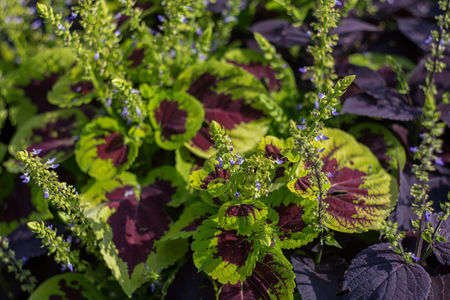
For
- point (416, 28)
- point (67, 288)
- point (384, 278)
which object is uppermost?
point (416, 28)

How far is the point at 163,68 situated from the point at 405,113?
3.77ft

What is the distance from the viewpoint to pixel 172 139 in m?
1.95

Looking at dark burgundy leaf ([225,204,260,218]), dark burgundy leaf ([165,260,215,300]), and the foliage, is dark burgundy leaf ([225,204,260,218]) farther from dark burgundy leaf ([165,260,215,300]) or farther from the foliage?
dark burgundy leaf ([165,260,215,300])

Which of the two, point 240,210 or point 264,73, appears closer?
point 240,210

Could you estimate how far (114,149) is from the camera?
1.99 m

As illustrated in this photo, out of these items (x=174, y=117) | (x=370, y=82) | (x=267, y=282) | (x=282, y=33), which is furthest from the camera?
(x=282, y=33)

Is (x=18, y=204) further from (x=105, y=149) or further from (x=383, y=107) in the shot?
(x=383, y=107)

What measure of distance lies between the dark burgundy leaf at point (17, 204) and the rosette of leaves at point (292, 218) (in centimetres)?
124

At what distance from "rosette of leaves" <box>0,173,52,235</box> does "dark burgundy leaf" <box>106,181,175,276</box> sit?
0.41 metres

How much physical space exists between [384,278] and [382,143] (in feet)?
2.59

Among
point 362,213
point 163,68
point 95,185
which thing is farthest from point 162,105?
point 362,213

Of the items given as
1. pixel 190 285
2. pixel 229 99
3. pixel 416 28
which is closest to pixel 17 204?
pixel 190 285

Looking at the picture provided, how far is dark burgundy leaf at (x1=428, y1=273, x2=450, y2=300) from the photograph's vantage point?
158 centimetres

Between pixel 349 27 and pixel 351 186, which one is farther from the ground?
pixel 349 27
